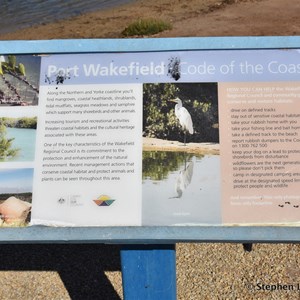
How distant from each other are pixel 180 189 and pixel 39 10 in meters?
11.8

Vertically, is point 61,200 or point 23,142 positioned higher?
point 23,142

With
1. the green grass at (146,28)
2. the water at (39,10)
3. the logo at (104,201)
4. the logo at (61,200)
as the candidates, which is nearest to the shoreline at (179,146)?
the logo at (104,201)

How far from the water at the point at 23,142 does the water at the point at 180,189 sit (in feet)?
2.18

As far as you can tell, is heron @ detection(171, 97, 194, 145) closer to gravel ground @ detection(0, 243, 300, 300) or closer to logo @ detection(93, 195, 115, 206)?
logo @ detection(93, 195, 115, 206)

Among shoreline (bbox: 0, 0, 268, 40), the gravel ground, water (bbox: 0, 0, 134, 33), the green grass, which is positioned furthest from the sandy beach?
the gravel ground

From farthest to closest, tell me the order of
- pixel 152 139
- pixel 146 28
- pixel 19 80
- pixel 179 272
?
pixel 146 28, pixel 179 272, pixel 19 80, pixel 152 139

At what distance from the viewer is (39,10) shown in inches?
506

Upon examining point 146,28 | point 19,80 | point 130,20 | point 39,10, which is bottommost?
point 19,80

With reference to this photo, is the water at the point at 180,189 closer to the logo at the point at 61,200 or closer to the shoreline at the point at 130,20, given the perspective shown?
the logo at the point at 61,200

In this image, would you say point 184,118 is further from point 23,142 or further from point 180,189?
point 23,142

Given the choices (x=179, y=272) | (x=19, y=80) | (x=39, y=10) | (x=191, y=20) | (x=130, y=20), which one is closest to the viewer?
(x=19, y=80)

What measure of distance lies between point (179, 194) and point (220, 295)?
1680 millimetres

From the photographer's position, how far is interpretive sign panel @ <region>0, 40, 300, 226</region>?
7.77 feet

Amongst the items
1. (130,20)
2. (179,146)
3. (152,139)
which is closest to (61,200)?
(152,139)
